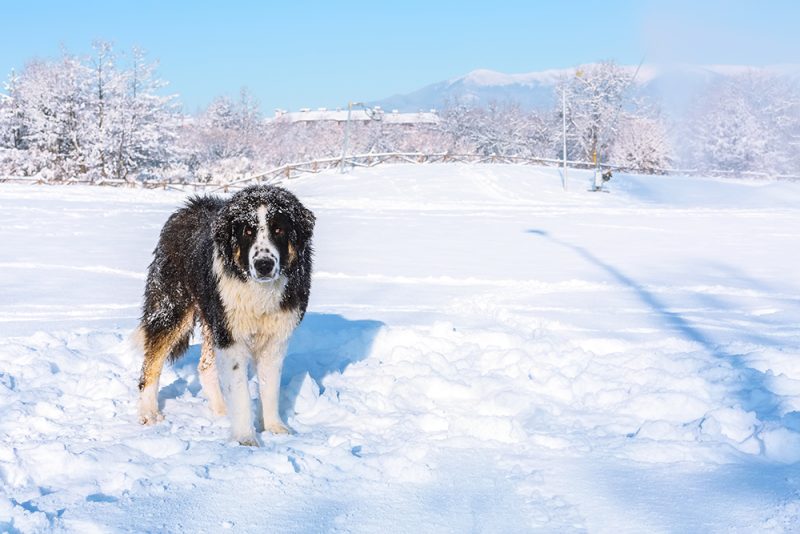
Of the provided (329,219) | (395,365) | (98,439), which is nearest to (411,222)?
(329,219)

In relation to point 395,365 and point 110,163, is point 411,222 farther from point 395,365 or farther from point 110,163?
point 110,163

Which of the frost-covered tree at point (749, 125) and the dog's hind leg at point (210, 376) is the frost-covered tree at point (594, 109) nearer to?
the frost-covered tree at point (749, 125)

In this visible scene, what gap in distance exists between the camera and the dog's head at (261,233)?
419 centimetres

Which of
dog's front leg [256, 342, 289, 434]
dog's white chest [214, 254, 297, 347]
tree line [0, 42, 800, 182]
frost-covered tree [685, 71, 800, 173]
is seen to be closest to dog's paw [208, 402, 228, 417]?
dog's front leg [256, 342, 289, 434]

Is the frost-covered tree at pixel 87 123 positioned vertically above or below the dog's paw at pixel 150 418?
above

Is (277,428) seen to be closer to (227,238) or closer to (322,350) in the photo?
(227,238)

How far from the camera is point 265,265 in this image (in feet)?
13.6

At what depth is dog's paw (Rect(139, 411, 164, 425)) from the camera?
468 cm

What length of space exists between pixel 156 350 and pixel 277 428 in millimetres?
1176

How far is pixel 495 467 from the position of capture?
12.8ft

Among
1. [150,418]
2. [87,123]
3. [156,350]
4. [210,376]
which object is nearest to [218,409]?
[210,376]

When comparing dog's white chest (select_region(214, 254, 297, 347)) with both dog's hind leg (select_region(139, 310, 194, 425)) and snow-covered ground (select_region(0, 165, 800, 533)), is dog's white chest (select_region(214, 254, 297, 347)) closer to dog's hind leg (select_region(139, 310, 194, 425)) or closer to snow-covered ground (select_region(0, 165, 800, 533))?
snow-covered ground (select_region(0, 165, 800, 533))

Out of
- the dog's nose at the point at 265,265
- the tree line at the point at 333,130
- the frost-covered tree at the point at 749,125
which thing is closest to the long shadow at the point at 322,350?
the dog's nose at the point at 265,265

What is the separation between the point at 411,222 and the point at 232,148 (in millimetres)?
72288
